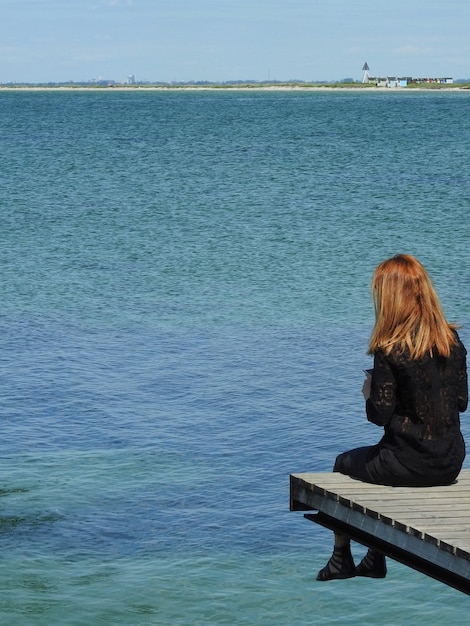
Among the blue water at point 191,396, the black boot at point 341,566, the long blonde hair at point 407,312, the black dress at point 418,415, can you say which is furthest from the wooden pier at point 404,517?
the blue water at point 191,396

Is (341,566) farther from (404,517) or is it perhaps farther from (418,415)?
(418,415)

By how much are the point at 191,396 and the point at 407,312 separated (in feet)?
35.4

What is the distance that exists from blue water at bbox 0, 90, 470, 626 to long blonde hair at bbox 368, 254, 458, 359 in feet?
13.4

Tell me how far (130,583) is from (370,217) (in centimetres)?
3317

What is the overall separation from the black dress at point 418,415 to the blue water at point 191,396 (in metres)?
3.37

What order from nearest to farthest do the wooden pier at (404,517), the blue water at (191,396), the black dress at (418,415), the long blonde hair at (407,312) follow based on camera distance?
1. the wooden pier at (404,517)
2. the long blonde hair at (407,312)
3. the black dress at (418,415)
4. the blue water at (191,396)

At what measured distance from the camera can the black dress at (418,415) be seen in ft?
24.2

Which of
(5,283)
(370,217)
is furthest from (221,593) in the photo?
(370,217)

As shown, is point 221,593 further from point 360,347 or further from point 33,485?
point 360,347

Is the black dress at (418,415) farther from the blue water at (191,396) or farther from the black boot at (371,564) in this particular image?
the blue water at (191,396)

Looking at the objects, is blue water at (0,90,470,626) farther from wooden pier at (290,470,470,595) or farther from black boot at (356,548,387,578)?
wooden pier at (290,470,470,595)

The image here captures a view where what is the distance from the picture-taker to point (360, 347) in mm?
20906

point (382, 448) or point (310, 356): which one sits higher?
point (382, 448)

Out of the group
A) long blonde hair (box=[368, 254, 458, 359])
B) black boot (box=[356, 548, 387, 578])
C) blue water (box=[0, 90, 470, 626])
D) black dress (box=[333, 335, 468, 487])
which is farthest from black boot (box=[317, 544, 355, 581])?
blue water (box=[0, 90, 470, 626])
